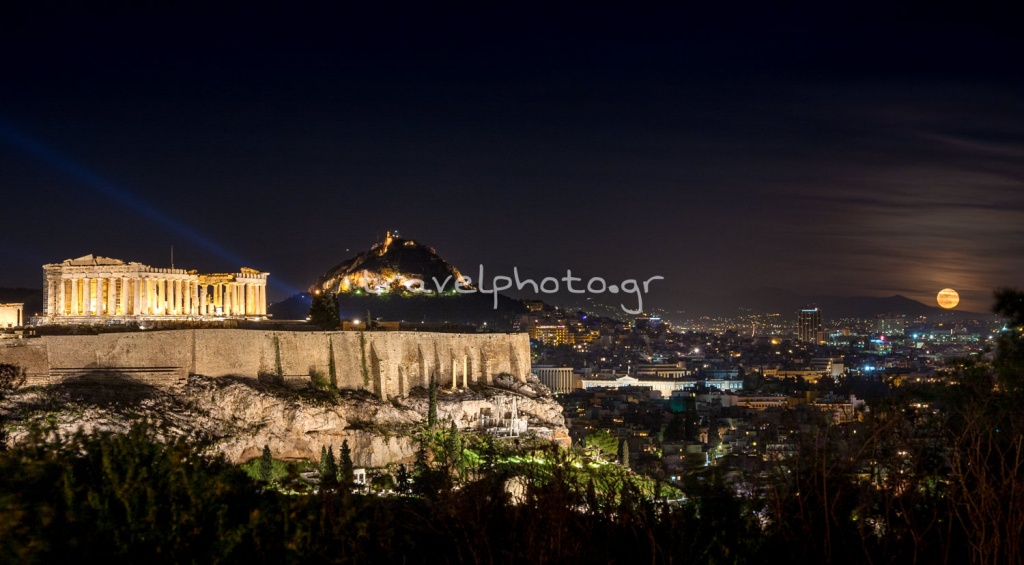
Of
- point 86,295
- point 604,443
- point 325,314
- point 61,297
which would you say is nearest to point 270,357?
point 325,314

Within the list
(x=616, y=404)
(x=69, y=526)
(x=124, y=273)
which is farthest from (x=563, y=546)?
(x=616, y=404)

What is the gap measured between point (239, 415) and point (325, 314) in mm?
12410

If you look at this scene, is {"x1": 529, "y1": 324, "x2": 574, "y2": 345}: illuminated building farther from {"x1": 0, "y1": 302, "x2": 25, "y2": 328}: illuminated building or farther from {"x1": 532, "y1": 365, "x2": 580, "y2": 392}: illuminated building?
{"x1": 0, "y1": 302, "x2": 25, "y2": 328}: illuminated building

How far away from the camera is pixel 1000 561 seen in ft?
38.1

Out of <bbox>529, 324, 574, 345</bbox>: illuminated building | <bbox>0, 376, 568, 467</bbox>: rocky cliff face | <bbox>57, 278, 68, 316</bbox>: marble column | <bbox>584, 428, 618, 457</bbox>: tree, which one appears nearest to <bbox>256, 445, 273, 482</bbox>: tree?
<bbox>0, 376, 568, 467</bbox>: rocky cliff face

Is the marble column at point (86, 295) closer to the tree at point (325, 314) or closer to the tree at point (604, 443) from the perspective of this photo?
the tree at point (325, 314)

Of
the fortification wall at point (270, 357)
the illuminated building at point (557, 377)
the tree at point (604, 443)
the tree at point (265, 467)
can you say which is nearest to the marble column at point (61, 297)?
the fortification wall at point (270, 357)

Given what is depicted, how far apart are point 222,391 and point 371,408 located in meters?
4.81

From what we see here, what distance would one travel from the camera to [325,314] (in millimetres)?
43625

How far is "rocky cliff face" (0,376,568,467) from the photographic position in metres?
27.4

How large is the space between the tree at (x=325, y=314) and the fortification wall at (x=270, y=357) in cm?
177

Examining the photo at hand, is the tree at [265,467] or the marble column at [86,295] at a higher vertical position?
the marble column at [86,295]

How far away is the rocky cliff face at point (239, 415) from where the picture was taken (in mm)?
27372

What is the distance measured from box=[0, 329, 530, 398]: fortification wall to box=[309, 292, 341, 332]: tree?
177 cm
